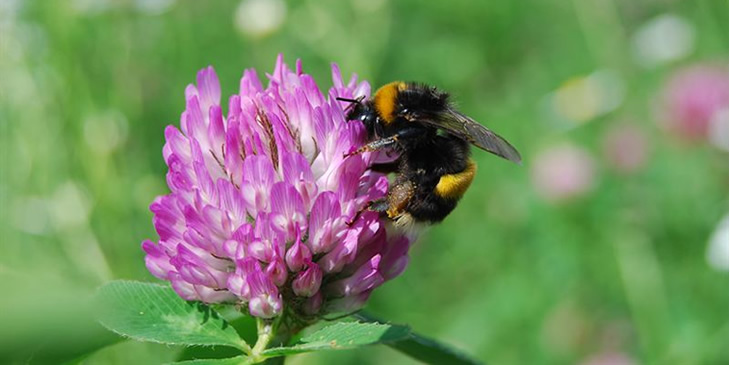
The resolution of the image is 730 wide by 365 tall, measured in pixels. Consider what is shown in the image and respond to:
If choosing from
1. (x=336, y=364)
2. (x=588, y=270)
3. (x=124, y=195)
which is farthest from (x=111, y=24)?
(x=588, y=270)

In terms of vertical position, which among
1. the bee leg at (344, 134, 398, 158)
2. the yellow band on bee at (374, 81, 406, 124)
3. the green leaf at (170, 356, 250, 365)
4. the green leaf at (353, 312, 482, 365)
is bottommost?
the green leaf at (170, 356, 250, 365)

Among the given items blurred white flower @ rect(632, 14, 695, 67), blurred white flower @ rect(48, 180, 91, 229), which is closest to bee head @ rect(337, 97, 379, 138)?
blurred white flower @ rect(48, 180, 91, 229)

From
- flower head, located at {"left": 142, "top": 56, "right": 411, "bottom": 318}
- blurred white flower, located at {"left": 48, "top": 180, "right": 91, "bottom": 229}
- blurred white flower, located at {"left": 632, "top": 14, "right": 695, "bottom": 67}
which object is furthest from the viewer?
blurred white flower, located at {"left": 632, "top": 14, "right": 695, "bottom": 67}

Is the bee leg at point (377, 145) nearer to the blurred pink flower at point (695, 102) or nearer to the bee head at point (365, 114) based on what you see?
the bee head at point (365, 114)

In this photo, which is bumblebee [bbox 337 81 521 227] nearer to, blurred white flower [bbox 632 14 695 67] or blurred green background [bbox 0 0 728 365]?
blurred green background [bbox 0 0 728 365]

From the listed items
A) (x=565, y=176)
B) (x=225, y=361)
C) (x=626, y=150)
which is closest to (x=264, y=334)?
(x=225, y=361)

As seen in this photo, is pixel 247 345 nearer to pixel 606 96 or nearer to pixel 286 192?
pixel 286 192

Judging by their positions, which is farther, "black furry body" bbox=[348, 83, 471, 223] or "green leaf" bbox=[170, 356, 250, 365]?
"black furry body" bbox=[348, 83, 471, 223]
